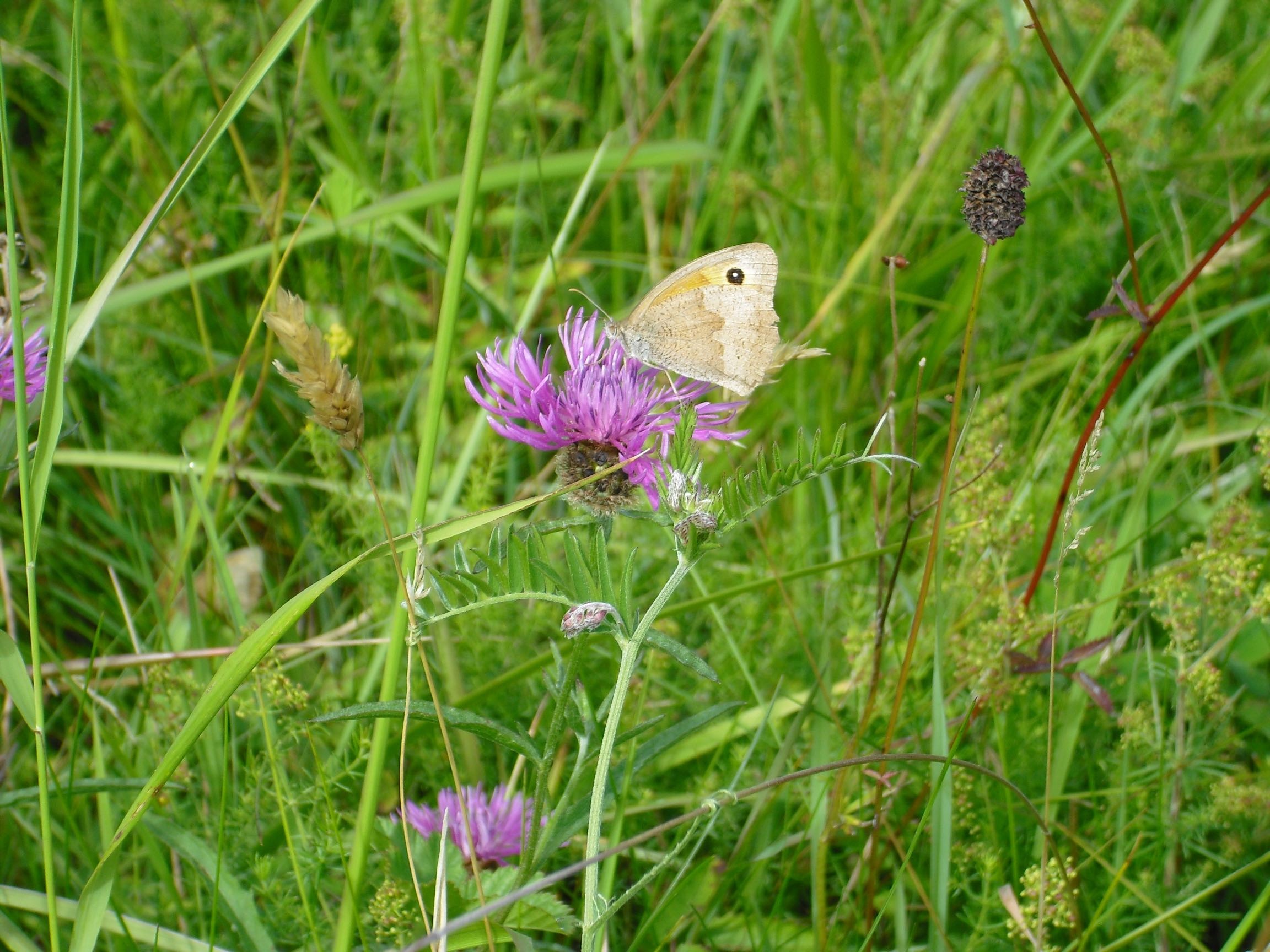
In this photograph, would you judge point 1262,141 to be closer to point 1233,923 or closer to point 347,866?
point 1233,923

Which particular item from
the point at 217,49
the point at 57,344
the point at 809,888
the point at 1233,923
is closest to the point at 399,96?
the point at 217,49

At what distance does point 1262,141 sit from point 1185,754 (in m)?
2.26

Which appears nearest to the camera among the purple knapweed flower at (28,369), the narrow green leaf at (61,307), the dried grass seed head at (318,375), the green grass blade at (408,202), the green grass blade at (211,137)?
the dried grass seed head at (318,375)

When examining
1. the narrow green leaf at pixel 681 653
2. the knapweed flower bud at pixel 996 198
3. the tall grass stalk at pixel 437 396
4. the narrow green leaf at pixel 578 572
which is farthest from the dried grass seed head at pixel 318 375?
the knapweed flower bud at pixel 996 198

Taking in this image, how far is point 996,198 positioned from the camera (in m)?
1.33

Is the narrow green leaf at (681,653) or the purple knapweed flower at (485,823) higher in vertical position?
the narrow green leaf at (681,653)

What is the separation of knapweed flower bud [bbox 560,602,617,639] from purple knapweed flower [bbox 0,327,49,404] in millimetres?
889

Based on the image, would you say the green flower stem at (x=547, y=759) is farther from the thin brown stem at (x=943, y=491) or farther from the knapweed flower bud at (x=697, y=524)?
the thin brown stem at (x=943, y=491)

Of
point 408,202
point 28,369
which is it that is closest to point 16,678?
point 28,369

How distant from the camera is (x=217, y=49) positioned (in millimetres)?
3211

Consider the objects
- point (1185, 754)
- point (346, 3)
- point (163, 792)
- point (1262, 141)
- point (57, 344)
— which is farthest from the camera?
point (346, 3)

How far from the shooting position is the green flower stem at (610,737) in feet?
3.78

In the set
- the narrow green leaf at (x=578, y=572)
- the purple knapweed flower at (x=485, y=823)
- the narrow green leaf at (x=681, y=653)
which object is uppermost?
the narrow green leaf at (x=578, y=572)

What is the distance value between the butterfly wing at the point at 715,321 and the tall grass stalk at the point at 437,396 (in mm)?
379
